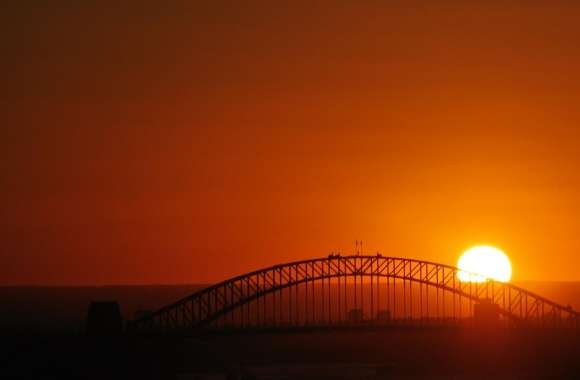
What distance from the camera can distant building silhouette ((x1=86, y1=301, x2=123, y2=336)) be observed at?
418 ft

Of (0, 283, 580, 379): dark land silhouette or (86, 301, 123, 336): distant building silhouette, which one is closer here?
(0, 283, 580, 379): dark land silhouette

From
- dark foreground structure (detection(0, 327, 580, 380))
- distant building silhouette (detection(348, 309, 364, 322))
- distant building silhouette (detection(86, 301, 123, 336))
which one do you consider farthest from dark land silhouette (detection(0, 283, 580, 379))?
distant building silhouette (detection(348, 309, 364, 322))

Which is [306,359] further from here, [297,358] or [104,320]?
[104,320]

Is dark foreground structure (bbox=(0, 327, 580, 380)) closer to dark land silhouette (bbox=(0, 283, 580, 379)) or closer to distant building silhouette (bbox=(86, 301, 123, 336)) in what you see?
dark land silhouette (bbox=(0, 283, 580, 379))

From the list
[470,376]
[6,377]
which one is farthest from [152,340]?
[470,376]

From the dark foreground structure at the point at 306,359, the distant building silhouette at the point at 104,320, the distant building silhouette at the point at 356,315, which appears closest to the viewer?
the dark foreground structure at the point at 306,359

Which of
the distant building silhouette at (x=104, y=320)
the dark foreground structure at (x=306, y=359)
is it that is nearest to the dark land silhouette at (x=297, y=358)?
the dark foreground structure at (x=306, y=359)

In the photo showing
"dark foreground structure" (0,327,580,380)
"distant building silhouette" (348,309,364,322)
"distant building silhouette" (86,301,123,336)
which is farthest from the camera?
"distant building silhouette" (348,309,364,322)

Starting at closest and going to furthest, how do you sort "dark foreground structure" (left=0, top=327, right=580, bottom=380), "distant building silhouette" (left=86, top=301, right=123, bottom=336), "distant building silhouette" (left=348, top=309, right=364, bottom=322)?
"dark foreground structure" (left=0, top=327, right=580, bottom=380), "distant building silhouette" (left=86, top=301, right=123, bottom=336), "distant building silhouette" (left=348, top=309, right=364, bottom=322)

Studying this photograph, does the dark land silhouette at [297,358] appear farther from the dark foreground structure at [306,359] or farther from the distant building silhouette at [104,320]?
the distant building silhouette at [104,320]

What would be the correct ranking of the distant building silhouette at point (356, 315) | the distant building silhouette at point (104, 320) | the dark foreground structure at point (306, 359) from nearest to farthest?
the dark foreground structure at point (306, 359)
the distant building silhouette at point (104, 320)
the distant building silhouette at point (356, 315)

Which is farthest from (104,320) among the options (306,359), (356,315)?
(306,359)

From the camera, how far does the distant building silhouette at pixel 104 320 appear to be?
418 feet

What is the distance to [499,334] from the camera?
137m
